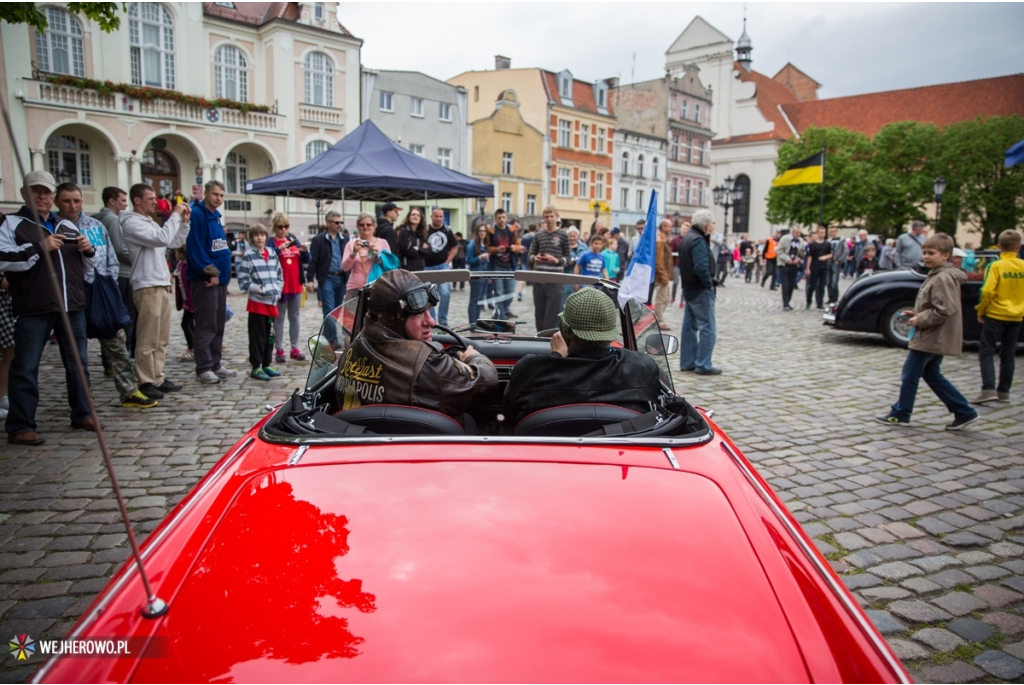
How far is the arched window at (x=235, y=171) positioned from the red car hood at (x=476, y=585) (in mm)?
31503

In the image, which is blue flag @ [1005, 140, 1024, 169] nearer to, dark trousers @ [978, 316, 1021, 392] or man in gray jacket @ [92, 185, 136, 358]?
dark trousers @ [978, 316, 1021, 392]

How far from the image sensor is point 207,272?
686cm

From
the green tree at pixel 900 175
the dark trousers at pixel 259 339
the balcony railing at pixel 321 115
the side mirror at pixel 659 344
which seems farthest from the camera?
the green tree at pixel 900 175

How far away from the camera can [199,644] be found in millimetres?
1246

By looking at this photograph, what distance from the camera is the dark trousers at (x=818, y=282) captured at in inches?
595

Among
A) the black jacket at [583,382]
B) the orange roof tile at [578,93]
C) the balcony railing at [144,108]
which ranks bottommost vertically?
the black jacket at [583,382]

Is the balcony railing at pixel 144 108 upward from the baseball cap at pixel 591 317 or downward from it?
upward

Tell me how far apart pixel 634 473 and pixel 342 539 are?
831mm

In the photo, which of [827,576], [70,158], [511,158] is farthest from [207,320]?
→ [511,158]

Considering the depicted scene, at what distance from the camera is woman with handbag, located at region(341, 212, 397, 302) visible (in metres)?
8.16

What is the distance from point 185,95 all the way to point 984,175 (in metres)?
44.8

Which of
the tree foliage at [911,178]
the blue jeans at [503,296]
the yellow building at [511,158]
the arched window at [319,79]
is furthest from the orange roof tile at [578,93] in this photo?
the blue jeans at [503,296]

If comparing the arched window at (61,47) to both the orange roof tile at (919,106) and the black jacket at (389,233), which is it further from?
the orange roof tile at (919,106)

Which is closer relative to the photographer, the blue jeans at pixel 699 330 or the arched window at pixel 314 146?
the blue jeans at pixel 699 330
